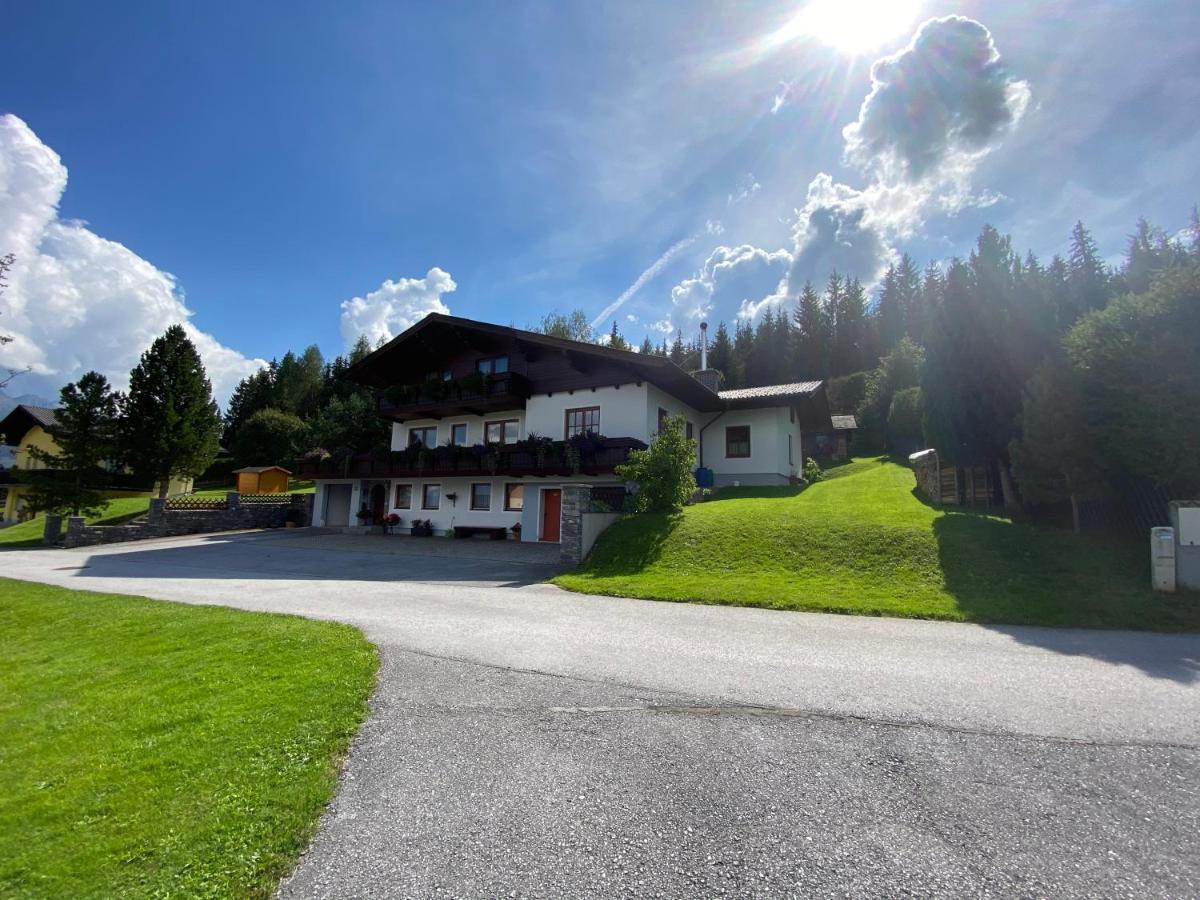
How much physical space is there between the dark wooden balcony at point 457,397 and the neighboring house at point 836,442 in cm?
3191

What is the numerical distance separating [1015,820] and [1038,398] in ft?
39.3

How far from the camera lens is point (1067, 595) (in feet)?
30.8

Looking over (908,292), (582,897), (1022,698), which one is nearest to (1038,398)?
(1022,698)

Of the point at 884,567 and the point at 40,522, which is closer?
the point at 884,567

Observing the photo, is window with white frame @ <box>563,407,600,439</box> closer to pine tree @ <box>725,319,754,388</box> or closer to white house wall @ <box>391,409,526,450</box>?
white house wall @ <box>391,409,526,450</box>

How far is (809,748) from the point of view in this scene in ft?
13.1

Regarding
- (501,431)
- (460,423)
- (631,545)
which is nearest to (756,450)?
(501,431)

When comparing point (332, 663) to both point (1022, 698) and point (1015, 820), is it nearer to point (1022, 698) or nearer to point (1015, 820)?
point (1015, 820)

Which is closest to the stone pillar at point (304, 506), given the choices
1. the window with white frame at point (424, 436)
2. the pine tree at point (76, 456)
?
the window with white frame at point (424, 436)

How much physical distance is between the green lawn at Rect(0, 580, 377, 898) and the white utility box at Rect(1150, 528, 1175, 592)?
40.6 feet

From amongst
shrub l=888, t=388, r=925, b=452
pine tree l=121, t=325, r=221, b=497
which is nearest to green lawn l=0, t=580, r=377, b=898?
pine tree l=121, t=325, r=221, b=497

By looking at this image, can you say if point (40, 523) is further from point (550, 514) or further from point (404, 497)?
point (550, 514)

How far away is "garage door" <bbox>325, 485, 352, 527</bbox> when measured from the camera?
2978cm

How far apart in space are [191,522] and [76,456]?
7107 millimetres
